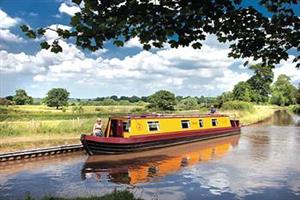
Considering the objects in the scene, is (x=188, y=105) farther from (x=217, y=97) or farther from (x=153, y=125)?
(x=153, y=125)

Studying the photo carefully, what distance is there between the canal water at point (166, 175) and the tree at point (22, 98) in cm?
7399

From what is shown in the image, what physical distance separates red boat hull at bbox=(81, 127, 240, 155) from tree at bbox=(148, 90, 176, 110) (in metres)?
32.8

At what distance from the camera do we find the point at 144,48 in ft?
20.6

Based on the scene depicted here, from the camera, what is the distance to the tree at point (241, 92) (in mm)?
73625

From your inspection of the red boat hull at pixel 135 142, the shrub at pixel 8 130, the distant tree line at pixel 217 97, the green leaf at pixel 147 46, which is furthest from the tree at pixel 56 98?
the green leaf at pixel 147 46

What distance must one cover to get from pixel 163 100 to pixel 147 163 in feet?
143

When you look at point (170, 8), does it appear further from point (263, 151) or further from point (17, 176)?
point (263, 151)

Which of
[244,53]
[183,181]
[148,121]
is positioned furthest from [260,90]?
[244,53]

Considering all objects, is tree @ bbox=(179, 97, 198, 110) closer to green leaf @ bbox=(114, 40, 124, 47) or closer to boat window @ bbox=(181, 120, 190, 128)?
boat window @ bbox=(181, 120, 190, 128)

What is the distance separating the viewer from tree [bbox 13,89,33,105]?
90162mm

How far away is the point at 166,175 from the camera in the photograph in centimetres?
1528

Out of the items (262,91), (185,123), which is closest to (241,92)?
(262,91)

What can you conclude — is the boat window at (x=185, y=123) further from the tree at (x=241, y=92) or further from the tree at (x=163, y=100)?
the tree at (x=241, y=92)

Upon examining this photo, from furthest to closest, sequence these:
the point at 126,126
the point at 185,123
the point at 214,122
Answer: the point at 214,122
the point at 185,123
the point at 126,126
